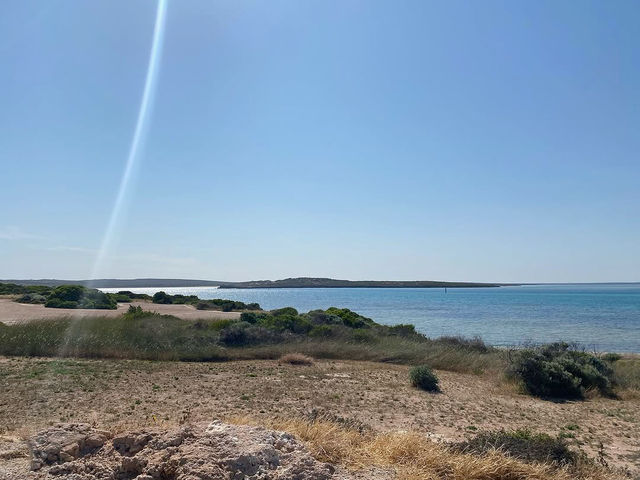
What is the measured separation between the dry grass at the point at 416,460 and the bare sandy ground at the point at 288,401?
9.57 feet

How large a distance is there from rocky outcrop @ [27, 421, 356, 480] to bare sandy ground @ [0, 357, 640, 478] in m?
2.64

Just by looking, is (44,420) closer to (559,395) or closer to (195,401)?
(195,401)

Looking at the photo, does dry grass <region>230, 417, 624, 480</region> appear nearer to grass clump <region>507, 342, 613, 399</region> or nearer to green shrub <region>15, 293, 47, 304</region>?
grass clump <region>507, 342, 613, 399</region>

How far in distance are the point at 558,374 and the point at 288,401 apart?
867cm

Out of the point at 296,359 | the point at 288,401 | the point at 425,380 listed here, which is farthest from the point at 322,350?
the point at 288,401

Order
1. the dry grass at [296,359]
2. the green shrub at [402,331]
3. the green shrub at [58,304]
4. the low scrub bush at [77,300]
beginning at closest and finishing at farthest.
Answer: the dry grass at [296,359], the green shrub at [402,331], the green shrub at [58,304], the low scrub bush at [77,300]

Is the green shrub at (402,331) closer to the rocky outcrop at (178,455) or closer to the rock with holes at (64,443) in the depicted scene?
the rocky outcrop at (178,455)

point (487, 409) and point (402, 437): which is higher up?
point (402, 437)

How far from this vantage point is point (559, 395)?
14.6 meters

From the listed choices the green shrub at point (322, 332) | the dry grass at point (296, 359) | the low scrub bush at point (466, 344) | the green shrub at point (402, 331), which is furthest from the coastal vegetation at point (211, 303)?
the dry grass at point (296, 359)

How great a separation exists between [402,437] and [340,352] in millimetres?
15299

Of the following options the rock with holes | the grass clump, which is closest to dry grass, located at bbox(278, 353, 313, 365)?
A: the grass clump

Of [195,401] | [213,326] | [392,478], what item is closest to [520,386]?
[195,401]

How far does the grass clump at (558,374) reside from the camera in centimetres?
1458
